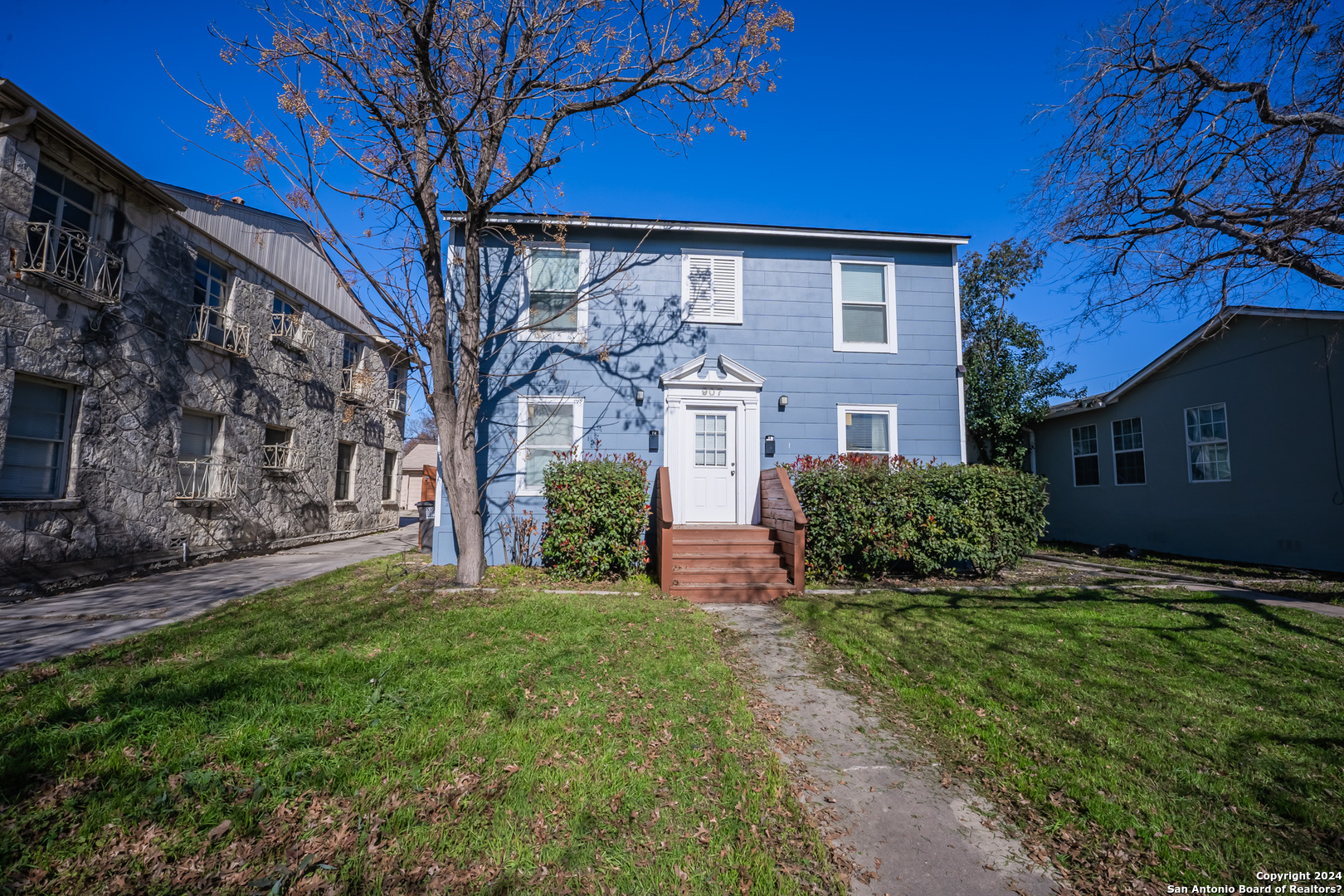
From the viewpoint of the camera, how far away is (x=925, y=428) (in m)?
9.37

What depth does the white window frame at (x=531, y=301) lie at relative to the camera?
8.95 m

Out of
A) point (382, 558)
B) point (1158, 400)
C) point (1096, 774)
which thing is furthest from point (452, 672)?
point (1158, 400)

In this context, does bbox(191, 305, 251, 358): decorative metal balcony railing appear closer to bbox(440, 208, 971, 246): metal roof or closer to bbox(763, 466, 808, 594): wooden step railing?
bbox(440, 208, 971, 246): metal roof

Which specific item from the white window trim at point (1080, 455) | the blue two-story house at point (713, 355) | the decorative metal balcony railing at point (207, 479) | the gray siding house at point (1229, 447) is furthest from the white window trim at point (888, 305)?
the decorative metal balcony railing at point (207, 479)

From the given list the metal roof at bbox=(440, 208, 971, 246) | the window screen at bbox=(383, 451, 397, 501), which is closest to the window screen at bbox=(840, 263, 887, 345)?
the metal roof at bbox=(440, 208, 971, 246)

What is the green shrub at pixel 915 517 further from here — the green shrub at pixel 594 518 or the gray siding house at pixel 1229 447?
the gray siding house at pixel 1229 447

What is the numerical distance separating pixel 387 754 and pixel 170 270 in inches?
398

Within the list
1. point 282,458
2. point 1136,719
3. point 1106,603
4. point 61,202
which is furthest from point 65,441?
point 1106,603

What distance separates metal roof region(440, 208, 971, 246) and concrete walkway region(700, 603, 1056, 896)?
7571 millimetres

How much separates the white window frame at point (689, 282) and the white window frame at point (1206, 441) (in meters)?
9.97

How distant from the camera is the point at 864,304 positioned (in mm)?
9562

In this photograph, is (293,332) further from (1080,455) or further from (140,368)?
(1080,455)

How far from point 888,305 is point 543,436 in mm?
6489

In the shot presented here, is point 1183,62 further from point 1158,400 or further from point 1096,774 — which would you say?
point 1096,774
